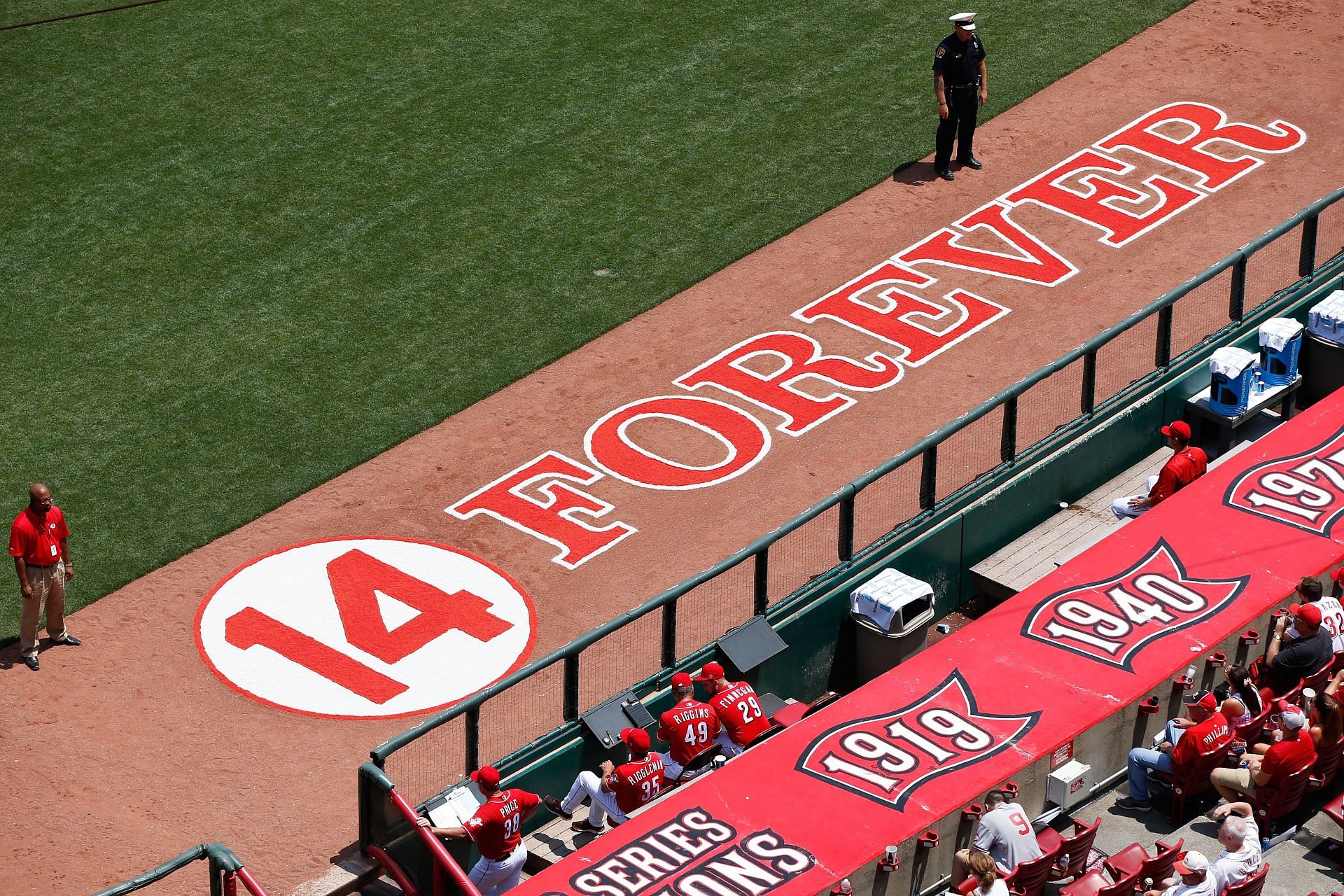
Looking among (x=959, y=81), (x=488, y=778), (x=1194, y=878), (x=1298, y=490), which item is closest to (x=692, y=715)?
(x=488, y=778)

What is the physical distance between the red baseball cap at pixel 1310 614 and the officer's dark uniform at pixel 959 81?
28.6 ft

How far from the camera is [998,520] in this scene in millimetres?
14633

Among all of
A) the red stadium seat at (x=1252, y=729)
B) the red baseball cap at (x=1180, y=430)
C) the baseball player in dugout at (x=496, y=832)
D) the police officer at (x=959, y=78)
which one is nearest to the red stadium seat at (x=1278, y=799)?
the red stadium seat at (x=1252, y=729)

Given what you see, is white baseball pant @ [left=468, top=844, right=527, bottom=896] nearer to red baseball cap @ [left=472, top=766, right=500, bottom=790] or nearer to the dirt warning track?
red baseball cap @ [left=472, top=766, right=500, bottom=790]

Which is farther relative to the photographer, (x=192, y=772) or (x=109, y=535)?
(x=109, y=535)

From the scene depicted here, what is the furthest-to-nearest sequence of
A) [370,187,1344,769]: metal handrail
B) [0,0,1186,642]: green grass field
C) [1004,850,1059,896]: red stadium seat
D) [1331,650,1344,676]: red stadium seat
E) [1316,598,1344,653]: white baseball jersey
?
[0,0,1186,642]: green grass field → [1316,598,1344,653]: white baseball jersey → [1331,650,1344,676]: red stadium seat → [370,187,1344,769]: metal handrail → [1004,850,1059,896]: red stadium seat

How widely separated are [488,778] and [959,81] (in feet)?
34.8

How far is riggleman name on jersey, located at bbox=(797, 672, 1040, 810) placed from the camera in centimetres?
1199

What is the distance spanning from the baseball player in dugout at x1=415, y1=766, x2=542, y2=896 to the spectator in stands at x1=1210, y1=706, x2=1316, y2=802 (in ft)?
13.3

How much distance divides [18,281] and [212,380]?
9.16 feet

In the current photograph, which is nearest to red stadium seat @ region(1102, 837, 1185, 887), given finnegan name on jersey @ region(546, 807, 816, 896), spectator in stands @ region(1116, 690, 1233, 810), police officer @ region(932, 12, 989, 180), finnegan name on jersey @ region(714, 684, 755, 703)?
spectator in stands @ region(1116, 690, 1233, 810)

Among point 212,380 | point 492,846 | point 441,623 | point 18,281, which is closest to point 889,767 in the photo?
point 492,846

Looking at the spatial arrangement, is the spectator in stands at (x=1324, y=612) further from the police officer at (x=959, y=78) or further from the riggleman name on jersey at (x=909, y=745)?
the police officer at (x=959, y=78)

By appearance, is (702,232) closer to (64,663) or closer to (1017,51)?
(1017,51)
